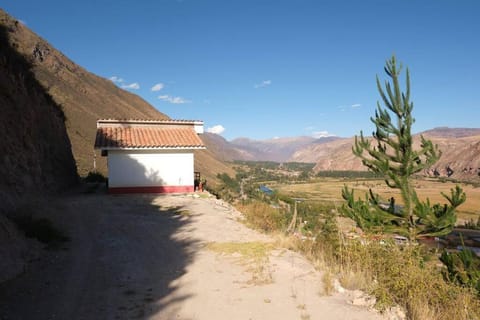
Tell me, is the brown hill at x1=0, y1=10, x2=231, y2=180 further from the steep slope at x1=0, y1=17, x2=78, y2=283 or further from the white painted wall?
the white painted wall

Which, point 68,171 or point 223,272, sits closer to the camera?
point 223,272

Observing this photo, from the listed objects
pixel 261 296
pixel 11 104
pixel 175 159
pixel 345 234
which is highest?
pixel 11 104

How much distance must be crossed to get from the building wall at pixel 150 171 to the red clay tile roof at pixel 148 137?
1.37 ft

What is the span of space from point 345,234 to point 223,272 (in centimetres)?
258

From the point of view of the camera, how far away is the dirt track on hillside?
15.1ft

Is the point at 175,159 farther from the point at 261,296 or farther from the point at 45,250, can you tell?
the point at 261,296

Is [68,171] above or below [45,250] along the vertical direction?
above

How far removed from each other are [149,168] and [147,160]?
454 millimetres

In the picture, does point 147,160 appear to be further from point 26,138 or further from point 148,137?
point 26,138

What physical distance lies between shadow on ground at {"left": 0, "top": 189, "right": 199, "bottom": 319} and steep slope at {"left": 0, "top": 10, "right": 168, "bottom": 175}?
3156 cm

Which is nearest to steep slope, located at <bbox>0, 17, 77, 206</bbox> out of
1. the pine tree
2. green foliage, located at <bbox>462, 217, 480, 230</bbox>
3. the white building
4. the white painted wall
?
the white building

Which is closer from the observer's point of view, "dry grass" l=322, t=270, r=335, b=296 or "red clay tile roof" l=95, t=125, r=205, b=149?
"dry grass" l=322, t=270, r=335, b=296

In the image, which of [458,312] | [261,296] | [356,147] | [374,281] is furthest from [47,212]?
[356,147]

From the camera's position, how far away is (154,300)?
503 centimetres
